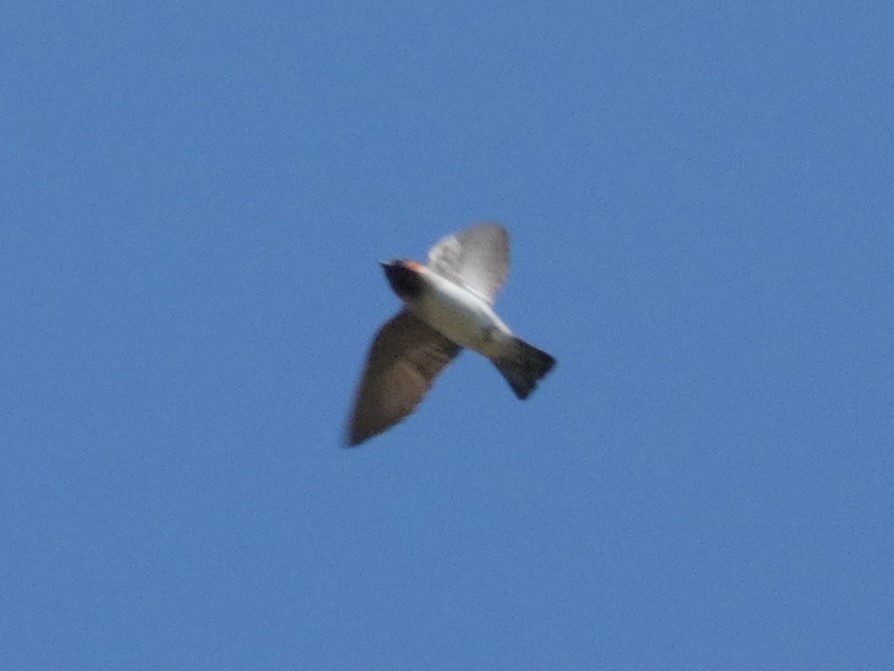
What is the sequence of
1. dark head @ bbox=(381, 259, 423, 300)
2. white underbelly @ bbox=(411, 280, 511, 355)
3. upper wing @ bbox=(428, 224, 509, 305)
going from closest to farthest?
white underbelly @ bbox=(411, 280, 511, 355) → dark head @ bbox=(381, 259, 423, 300) → upper wing @ bbox=(428, 224, 509, 305)

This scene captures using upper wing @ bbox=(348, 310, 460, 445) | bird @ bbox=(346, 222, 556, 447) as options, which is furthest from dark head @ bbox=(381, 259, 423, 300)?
upper wing @ bbox=(348, 310, 460, 445)

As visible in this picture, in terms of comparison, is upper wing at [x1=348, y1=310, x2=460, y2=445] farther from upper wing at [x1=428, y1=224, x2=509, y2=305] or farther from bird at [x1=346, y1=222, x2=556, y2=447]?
upper wing at [x1=428, y1=224, x2=509, y2=305]

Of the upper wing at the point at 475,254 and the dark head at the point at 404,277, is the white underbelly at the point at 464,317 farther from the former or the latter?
the upper wing at the point at 475,254

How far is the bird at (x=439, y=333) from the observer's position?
9.75 m

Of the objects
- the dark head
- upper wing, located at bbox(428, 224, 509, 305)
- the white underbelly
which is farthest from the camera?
upper wing, located at bbox(428, 224, 509, 305)

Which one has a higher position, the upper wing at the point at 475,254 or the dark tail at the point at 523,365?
the upper wing at the point at 475,254

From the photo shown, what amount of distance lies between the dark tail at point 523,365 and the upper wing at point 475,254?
1.89ft

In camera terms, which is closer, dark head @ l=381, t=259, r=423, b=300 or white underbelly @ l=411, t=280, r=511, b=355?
white underbelly @ l=411, t=280, r=511, b=355

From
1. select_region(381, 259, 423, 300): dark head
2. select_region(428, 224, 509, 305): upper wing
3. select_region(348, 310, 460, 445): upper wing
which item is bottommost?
select_region(348, 310, 460, 445): upper wing

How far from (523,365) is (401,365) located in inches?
35.2

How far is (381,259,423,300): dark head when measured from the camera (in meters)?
9.86

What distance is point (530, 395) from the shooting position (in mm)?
9859

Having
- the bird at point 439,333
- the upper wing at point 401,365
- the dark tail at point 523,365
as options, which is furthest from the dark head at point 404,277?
the dark tail at point 523,365

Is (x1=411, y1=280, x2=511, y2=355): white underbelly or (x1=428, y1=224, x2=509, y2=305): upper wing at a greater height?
(x1=428, y1=224, x2=509, y2=305): upper wing
